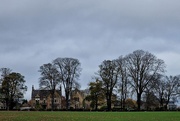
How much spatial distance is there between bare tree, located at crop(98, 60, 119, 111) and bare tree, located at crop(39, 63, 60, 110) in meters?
13.7

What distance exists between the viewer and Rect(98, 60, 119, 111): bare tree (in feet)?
296

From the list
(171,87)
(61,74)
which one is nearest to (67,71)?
(61,74)

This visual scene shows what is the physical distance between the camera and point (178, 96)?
354ft

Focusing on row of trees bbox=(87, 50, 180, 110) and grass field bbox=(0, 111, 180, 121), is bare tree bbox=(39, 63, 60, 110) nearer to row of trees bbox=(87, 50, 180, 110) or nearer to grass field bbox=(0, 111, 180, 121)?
row of trees bbox=(87, 50, 180, 110)

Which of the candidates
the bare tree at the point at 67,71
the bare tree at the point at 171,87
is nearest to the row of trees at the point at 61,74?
the bare tree at the point at 67,71

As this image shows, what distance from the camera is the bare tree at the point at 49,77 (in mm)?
91188

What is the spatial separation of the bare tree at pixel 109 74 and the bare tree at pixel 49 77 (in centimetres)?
1366

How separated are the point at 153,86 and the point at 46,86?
32317mm

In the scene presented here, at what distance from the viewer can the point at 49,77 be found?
91312 mm

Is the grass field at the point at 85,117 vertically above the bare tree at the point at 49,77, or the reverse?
the bare tree at the point at 49,77

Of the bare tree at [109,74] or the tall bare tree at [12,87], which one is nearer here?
the bare tree at [109,74]

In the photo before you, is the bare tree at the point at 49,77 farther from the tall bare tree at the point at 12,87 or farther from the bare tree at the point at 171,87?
the bare tree at the point at 171,87

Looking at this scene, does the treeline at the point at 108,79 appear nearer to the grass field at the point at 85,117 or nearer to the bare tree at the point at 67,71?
the bare tree at the point at 67,71

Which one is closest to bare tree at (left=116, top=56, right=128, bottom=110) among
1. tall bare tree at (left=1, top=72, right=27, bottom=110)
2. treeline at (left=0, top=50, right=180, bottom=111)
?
treeline at (left=0, top=50, right=180, bottom=111)
